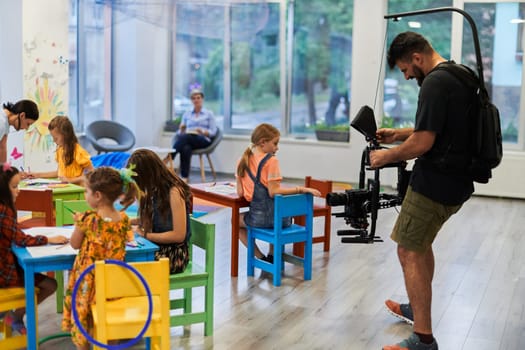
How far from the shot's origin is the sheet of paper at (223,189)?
17.9 feet

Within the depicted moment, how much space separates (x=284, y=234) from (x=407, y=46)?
1.79 metres

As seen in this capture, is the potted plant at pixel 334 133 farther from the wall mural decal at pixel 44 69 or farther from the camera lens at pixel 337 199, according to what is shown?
the camera lens at pixel 337 199

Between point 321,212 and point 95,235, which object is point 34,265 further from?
point 321,212

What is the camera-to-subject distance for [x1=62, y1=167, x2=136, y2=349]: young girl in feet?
Answer: 10.9

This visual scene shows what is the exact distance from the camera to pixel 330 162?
10164mm

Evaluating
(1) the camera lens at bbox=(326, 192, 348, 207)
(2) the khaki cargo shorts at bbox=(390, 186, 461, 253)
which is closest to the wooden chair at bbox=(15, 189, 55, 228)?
(1) the camera lens at bbox=(326, 192, 348, 207)

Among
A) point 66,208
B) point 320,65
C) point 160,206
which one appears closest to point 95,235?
point 160,206

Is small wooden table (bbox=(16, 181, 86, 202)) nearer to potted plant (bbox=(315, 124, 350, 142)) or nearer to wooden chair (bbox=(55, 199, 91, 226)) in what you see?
wooden chair (bbox=(55, 199, 91, 226))

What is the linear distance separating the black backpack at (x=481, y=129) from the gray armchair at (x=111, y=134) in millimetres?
6582

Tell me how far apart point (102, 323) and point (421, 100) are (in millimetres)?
1735

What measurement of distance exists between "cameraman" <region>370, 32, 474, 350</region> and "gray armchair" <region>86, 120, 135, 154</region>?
6.37 m

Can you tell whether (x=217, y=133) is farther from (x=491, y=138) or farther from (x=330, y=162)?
(x=491, y=138)

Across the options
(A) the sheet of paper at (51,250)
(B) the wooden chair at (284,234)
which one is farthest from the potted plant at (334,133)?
(A) the sheet of paper at (51,250)

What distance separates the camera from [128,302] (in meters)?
3.24
